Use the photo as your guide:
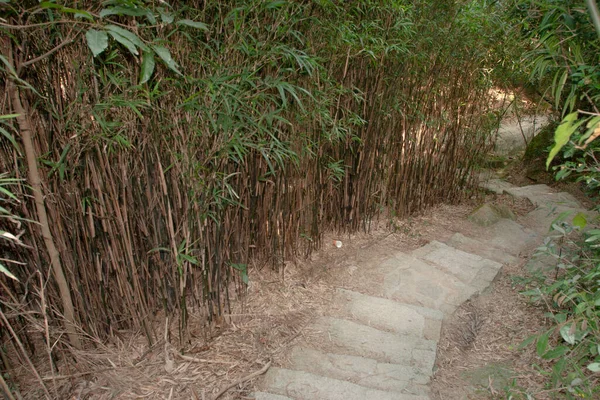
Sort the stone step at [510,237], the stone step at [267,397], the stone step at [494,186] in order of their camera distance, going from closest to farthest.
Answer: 1. the stone step at [267,397]
2. the stone step at [510,237]
3. the stone step at [494,186]

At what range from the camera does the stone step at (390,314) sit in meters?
2.00

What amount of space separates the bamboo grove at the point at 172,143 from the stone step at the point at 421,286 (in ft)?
1.64

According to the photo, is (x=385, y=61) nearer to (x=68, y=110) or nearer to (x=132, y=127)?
(x=132, y=127)

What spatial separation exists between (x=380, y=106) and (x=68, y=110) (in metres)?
1.88

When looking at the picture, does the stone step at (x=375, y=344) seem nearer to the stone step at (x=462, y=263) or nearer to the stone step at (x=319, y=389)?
the stone step at (x=319, y=389)

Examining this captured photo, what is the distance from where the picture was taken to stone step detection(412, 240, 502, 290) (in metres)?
2.49

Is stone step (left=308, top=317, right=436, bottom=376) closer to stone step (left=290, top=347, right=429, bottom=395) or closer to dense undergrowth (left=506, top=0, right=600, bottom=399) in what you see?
stone step (left=290, top=347, right=429, bottom=395)

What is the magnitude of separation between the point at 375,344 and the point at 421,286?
0.64 m

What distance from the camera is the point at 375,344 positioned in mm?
1871

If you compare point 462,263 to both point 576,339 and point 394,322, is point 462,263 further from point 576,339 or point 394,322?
point 576,339

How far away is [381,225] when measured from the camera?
316cm

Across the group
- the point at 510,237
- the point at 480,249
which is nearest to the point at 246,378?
the point at 480,249

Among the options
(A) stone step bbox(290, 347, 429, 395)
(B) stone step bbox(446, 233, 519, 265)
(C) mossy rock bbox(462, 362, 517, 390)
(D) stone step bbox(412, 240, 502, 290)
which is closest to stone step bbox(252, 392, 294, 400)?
(A) stone step bbox(290, 347, 429, 395)

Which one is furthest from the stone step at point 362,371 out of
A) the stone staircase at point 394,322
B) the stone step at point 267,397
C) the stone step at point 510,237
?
the stone step at point 510,237
